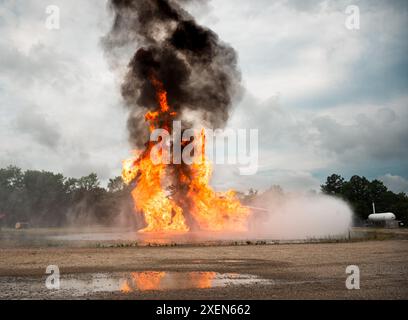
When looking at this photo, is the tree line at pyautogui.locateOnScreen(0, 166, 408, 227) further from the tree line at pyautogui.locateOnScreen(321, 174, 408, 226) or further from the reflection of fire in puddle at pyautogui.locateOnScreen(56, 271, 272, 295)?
the reflection of fire in puddle at pyautogui.locateOnScreen(56, 271, 272, 295)

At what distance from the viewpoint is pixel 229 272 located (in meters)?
18.3

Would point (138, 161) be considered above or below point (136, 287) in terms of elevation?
above

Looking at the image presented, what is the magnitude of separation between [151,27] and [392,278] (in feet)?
163

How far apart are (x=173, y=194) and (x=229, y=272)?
1521 inches

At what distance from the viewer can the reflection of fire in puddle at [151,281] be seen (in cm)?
1425

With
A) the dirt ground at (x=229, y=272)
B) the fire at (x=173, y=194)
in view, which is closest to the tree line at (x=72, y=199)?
the fire at (x=173, y=194)

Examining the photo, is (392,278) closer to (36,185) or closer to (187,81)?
(187,81)

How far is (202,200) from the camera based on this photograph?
5512 centimetres

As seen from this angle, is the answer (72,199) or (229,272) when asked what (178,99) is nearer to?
(229,272)

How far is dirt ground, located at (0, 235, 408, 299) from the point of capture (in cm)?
1304

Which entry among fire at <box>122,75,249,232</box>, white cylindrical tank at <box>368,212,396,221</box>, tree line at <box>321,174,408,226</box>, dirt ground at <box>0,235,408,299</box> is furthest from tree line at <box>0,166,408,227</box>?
dirt ground at <box>0,235,408,299</box>

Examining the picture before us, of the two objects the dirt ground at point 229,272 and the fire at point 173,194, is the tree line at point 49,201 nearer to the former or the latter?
the fire at point 173,194

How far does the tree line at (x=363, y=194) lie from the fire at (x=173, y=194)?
61883 millimetres

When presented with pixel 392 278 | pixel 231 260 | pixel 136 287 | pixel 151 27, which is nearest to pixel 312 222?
pixel 151 27
